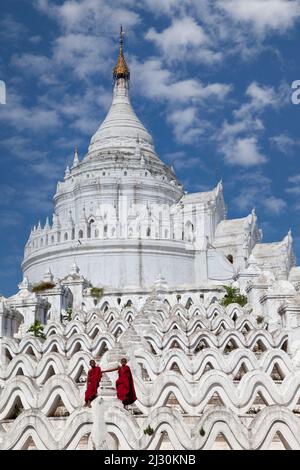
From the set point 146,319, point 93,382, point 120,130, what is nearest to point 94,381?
point 93,382

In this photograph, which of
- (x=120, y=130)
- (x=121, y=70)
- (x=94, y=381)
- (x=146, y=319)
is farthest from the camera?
(x=121, y=70)

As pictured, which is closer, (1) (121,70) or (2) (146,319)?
(2) (146,319)

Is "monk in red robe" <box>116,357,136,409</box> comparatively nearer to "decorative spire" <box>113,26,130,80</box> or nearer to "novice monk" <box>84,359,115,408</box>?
"novice monk" <box>84,359,115,408</box>

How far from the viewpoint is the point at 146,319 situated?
20.6 metres

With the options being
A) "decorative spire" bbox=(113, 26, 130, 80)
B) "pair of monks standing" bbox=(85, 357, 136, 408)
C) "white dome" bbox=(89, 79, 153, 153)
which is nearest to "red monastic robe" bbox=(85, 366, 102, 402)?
"pair of monks standing" bbox=(85, 357, 136, 408)

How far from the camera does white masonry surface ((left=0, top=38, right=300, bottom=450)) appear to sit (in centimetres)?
973

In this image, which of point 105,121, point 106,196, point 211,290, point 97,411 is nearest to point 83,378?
point 97,411

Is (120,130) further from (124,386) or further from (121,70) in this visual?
(124,386)

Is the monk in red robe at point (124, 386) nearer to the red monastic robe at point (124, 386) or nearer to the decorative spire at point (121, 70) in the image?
the red monastic robe at point (124, 386)

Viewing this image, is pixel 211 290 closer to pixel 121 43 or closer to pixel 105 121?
pixel 105 121

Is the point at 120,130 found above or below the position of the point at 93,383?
above

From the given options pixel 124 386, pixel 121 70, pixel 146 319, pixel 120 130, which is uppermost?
pixel 121 70

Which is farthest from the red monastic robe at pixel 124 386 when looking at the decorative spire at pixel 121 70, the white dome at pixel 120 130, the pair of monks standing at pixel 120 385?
the decorative spire at pixel 121 70
